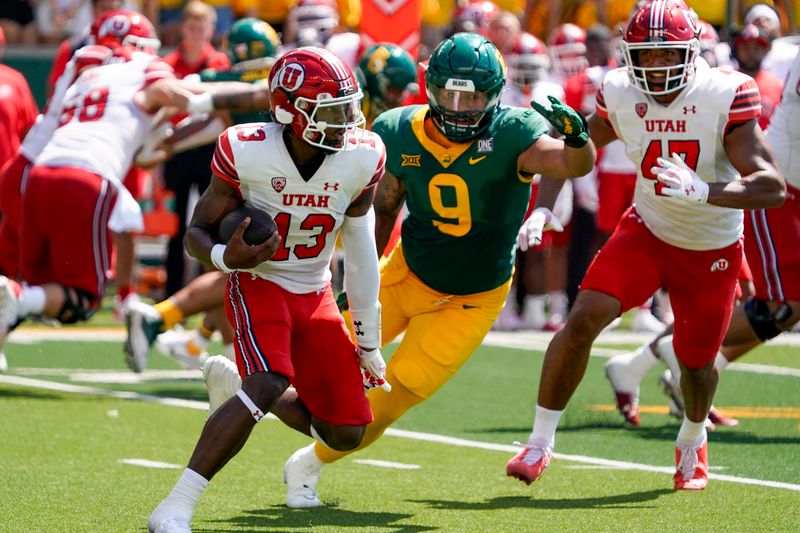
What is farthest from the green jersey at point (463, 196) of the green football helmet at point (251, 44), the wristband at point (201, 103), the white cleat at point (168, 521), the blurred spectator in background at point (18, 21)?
the blurred spectator in background at point (18, 21)

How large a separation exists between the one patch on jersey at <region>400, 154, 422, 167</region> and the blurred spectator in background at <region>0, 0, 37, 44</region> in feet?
31.4

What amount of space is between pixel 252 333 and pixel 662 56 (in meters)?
2.05

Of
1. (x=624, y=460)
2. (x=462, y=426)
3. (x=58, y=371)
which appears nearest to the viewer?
(x=624, y=460)

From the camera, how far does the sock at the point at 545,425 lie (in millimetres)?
6203

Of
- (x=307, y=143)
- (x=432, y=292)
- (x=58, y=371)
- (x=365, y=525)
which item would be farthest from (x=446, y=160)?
(x=58, y=371)

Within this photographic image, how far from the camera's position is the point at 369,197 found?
17.9 ft

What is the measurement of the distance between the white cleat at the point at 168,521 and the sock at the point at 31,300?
3386 mm

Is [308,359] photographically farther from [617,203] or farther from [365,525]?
[617,203]

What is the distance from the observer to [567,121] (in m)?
5.68

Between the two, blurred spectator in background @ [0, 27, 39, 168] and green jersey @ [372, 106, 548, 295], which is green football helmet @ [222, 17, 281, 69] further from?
green jersey @ [372, 106, 548, 295]

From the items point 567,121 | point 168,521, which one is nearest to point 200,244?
point 168,521

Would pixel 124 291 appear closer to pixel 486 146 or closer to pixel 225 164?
pixel 486 146

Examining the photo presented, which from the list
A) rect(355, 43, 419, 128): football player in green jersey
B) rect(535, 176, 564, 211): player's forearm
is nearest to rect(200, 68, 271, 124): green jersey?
rect(355, 43, 419, 128): football player in green jersey

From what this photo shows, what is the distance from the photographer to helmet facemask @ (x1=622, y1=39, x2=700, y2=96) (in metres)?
6.11
